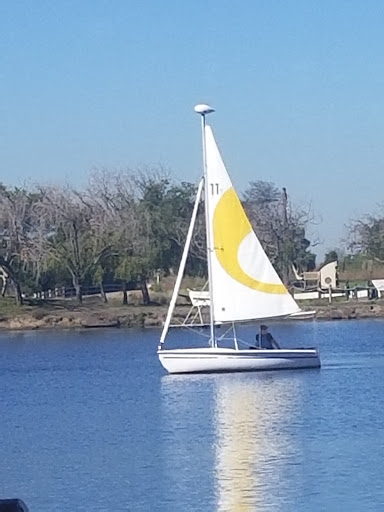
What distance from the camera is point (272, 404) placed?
33.0 metres

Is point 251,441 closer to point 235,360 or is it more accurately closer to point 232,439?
point 232,439

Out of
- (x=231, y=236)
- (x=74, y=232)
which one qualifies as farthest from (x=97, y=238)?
(x=231, y=236)

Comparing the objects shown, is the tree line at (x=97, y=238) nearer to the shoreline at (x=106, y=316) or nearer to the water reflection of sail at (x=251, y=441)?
the shoreline at (x=106, y=316)

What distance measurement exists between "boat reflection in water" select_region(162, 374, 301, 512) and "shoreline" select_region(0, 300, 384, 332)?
33075mm

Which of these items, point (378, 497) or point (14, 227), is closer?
point (378, 497)

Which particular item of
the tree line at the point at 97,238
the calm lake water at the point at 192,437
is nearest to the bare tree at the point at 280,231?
the tree line at the point at 97,238

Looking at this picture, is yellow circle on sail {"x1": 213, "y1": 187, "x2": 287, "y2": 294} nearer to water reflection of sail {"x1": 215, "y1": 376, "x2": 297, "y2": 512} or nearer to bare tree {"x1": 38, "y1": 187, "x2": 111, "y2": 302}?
water reflection of sail {"x1": 215, "y1": 376, "x2": 297, "y2": 512}

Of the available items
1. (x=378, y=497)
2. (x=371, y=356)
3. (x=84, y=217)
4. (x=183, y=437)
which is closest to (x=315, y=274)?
(x=84, y=217)

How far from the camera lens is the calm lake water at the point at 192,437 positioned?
2044cm

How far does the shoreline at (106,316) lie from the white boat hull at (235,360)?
30.8 m

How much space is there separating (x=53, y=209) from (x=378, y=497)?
63.6 m

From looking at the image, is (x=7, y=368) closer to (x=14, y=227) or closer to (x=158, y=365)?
(x=158, y=365)

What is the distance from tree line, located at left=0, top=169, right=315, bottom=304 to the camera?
7869cm

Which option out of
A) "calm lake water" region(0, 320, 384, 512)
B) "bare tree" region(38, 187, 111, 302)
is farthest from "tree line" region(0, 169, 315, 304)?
"calm lake water" region(0, 320, 384, 512)
